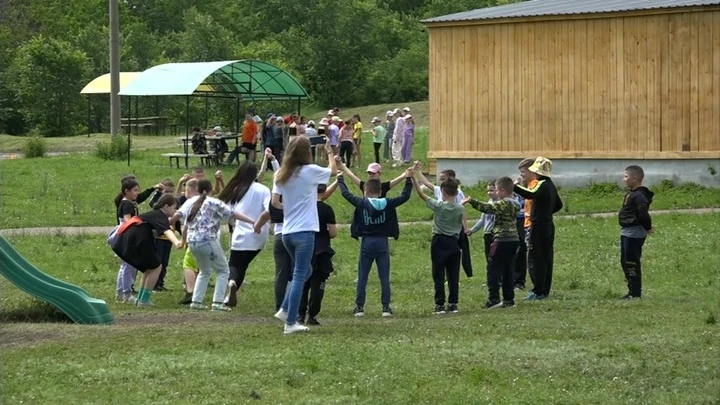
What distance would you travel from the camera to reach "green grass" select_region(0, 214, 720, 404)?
9930mm

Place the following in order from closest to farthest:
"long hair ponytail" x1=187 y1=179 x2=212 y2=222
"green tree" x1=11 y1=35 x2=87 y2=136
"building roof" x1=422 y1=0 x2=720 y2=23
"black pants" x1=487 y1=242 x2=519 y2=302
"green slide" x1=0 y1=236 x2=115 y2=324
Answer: "green slide" x1=0 y1=236 x2=115 y2=324, "long hair ponytail" x1=187 y1=179 x2=212 y2=222, "black pants" x1=487 y1=242 x2=519 y2=302, "building roof" x1=422 y1=0 x2=720 y2=23, "green tree" x1=11 y1=35 x2=87 y2=136

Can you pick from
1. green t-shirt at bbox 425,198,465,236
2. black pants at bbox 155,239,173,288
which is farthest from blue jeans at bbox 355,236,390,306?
black pants at bbox 155,239,173,288

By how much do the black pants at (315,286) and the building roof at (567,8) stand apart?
1844 centimetres

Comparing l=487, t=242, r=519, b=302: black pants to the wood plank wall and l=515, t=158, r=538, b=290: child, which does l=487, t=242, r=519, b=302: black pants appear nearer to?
l=515, t=158, r=538, b=290: child

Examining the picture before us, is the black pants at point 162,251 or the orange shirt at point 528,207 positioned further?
the black pants at point 162,251

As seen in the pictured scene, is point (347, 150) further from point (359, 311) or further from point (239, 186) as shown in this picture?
point (359, 311)

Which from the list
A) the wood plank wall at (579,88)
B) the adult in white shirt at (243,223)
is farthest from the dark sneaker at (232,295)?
the wood plank wall at (579,88)

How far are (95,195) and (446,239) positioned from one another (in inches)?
680

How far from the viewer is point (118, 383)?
9.97 m

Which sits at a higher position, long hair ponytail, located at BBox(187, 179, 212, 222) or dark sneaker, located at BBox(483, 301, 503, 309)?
long hair ponytail, located at BBox(187, 179, 212, 222)

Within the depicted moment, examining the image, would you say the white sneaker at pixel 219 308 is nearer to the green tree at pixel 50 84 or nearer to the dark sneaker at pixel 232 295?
the dark sneaker at pixel 232 295

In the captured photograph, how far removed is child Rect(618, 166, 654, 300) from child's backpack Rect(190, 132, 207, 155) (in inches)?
941

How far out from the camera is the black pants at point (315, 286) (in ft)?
43.7

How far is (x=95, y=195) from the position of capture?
3073 cm
